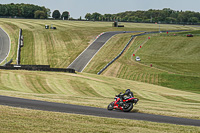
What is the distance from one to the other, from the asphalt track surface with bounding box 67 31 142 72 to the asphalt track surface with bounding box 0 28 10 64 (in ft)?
68.4

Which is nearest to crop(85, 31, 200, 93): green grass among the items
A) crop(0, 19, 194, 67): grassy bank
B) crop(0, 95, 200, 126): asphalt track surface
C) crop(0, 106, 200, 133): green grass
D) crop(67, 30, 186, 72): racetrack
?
crop(67, 30, 186, 72): racetrack

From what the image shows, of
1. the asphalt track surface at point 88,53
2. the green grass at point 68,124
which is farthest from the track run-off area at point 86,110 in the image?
the asphalt track surface at point 88,53

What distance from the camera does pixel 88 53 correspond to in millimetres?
88000

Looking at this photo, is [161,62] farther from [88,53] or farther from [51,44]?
[51,44]

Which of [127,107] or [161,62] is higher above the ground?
[127,107]

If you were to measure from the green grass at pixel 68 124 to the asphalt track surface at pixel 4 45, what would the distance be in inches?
2622

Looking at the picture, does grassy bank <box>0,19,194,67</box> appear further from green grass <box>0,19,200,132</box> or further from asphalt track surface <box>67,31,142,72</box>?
asphalt track surface <box>67,31,142,72</box>

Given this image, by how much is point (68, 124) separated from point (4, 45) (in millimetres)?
86179

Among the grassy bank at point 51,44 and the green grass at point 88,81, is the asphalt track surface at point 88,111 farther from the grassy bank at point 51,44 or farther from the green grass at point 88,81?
the grassy bank at point 51,44

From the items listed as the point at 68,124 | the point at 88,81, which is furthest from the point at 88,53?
the point at 68,124

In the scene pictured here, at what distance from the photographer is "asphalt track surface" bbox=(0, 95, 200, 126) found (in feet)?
60.0

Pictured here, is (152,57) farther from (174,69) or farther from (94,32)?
(94,32)

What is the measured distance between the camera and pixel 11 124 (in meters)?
15.0

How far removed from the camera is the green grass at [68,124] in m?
14.6
